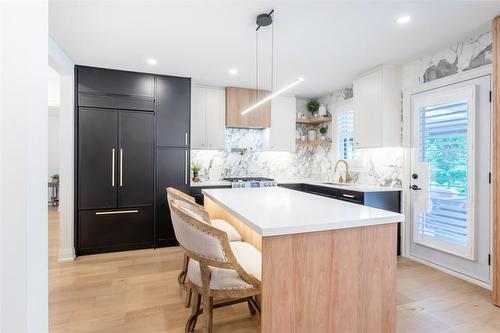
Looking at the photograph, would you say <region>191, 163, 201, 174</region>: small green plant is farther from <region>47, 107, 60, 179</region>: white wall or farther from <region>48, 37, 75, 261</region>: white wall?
<region>47, 107, 60, 179</region>: white wall

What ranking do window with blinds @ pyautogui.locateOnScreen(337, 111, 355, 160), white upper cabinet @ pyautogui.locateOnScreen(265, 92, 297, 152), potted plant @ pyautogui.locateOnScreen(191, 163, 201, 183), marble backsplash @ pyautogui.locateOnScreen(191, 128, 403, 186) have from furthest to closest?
white upper cabinet @ pyautogui.locateOnScreen(265, 92, 297, 152) < window with blinds @ pyautogui.locateOnScreen(337, 111, 355, 160) < potted plant @ pyautogui.locateOnScreen(191, 163, 201, 183) < marble backsplash @ pyautogui.locateOnScreen(191, 128, 403, 186)

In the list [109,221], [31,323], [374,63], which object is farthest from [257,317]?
[374,63]

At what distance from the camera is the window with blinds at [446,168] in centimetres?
278

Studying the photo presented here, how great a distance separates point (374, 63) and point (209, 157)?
2.85 metres

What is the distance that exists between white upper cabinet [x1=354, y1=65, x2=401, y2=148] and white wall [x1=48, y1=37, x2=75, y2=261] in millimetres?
3887

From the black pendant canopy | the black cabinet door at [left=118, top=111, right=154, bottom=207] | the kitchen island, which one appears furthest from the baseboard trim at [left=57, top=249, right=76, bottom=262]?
the black pendant canopy

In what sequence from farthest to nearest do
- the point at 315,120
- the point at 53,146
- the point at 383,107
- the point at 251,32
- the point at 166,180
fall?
the point at 53,146, the point at 315,120, the point at 166,180, the point at 383,107, the point at 251,32

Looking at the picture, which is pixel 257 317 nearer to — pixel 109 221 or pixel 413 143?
pixel 109 221

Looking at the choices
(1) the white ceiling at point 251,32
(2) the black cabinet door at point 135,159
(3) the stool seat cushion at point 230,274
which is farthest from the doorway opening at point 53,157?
(3) the stool seat cushion at point 230,274

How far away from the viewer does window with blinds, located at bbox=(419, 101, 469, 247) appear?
9.13ft

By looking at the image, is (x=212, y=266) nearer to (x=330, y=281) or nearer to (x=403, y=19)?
(x=330, y=281)

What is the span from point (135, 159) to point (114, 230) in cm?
101

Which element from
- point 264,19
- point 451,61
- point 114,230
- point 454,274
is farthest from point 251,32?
point 454,274

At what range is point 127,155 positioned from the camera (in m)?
3.63
